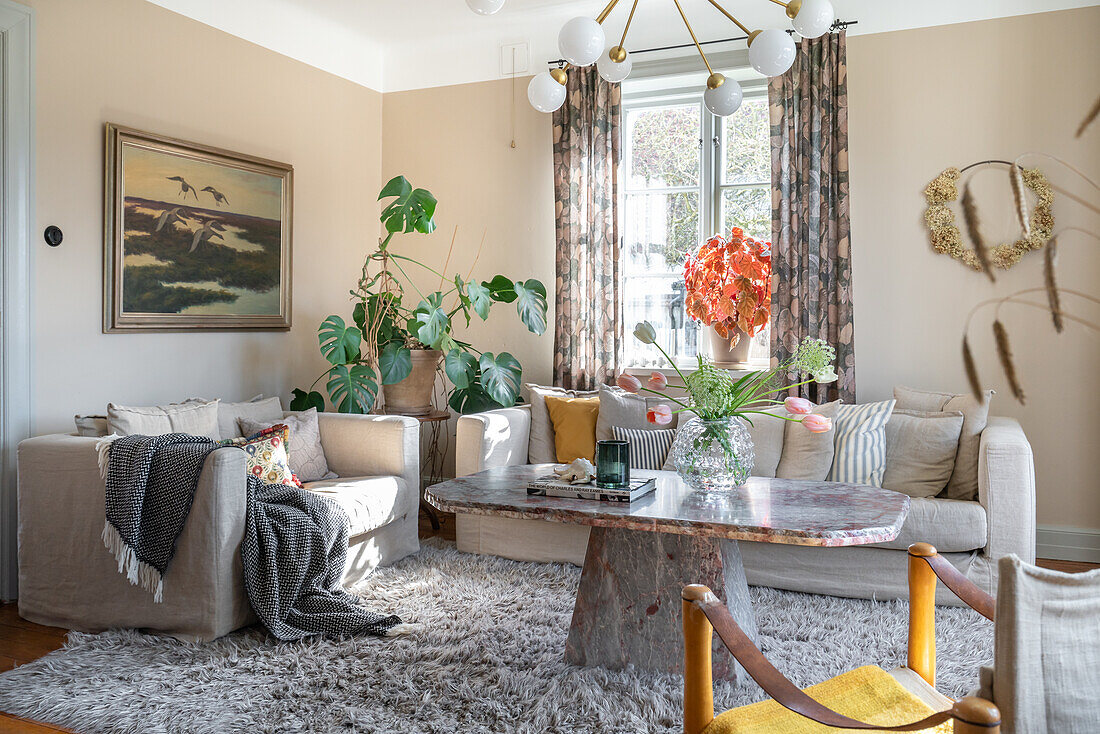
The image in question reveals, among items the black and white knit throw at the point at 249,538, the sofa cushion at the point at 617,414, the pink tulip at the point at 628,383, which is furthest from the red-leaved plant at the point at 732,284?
the black and white knit throw at the point at 249,538

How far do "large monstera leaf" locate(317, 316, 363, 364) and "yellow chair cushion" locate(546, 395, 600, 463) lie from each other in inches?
44.5

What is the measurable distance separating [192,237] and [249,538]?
1.90 m

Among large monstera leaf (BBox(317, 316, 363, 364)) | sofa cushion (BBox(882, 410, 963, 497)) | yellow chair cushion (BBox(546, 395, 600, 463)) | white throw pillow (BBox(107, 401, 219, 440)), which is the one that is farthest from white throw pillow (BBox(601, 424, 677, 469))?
white throw pillow (BBox(107, 401, 219, 440))

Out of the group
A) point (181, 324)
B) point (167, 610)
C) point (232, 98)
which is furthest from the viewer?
point (232, 98)

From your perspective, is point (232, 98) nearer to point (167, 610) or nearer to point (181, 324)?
point (181, 324)

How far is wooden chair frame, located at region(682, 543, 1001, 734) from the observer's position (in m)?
1.10

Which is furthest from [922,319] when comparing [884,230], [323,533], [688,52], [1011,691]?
[1011,691]

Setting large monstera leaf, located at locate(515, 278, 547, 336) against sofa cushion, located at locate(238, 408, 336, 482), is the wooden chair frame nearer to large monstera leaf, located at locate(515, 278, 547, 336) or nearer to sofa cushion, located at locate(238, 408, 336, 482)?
sofa cushion, located at locate(238, 408, 336, 482)

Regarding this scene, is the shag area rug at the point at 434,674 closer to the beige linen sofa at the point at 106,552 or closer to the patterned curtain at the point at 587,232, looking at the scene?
the beige linen sofa at the point at 106,552

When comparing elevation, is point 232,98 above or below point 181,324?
above

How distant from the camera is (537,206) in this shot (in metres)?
5.28

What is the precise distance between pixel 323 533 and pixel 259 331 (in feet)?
6.33

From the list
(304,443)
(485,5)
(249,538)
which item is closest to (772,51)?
(485,5)

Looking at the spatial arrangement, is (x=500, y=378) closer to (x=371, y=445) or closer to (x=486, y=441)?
(x=486, y=441)
